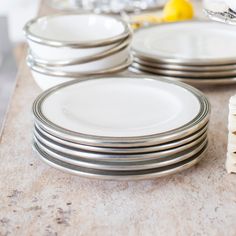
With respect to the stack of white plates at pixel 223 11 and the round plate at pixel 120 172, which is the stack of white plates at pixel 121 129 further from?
the stack of white plates at pixel 223 11

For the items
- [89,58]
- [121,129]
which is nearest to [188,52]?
[89,58]

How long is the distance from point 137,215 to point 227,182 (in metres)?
0.14

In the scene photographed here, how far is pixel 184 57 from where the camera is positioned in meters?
0.98

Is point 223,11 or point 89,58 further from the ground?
point 223,11

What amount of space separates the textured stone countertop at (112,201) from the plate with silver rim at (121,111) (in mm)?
64

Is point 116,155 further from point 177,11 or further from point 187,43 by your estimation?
point 177,11

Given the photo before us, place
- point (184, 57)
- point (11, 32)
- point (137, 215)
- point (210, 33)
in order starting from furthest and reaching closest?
point (11, 32) → point (210, 33) → point (184, 57) → point (137, 215)

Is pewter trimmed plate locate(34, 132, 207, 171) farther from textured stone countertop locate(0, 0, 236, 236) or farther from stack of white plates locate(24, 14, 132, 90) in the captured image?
stack of white plates locate(24, 14, 132, 90)

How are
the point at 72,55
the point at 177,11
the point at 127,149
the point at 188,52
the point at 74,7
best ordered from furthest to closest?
the point at 74,7, the point at 177,11, the point at 188,52, the point at 72,55, the point at 127,149

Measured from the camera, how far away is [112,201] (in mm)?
646

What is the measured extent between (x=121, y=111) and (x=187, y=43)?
393mm

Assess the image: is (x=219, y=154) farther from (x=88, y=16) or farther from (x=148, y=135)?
(x=88, y=16)

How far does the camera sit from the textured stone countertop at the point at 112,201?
1.95ft

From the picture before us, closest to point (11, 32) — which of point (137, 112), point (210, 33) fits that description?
point (210, 33)
